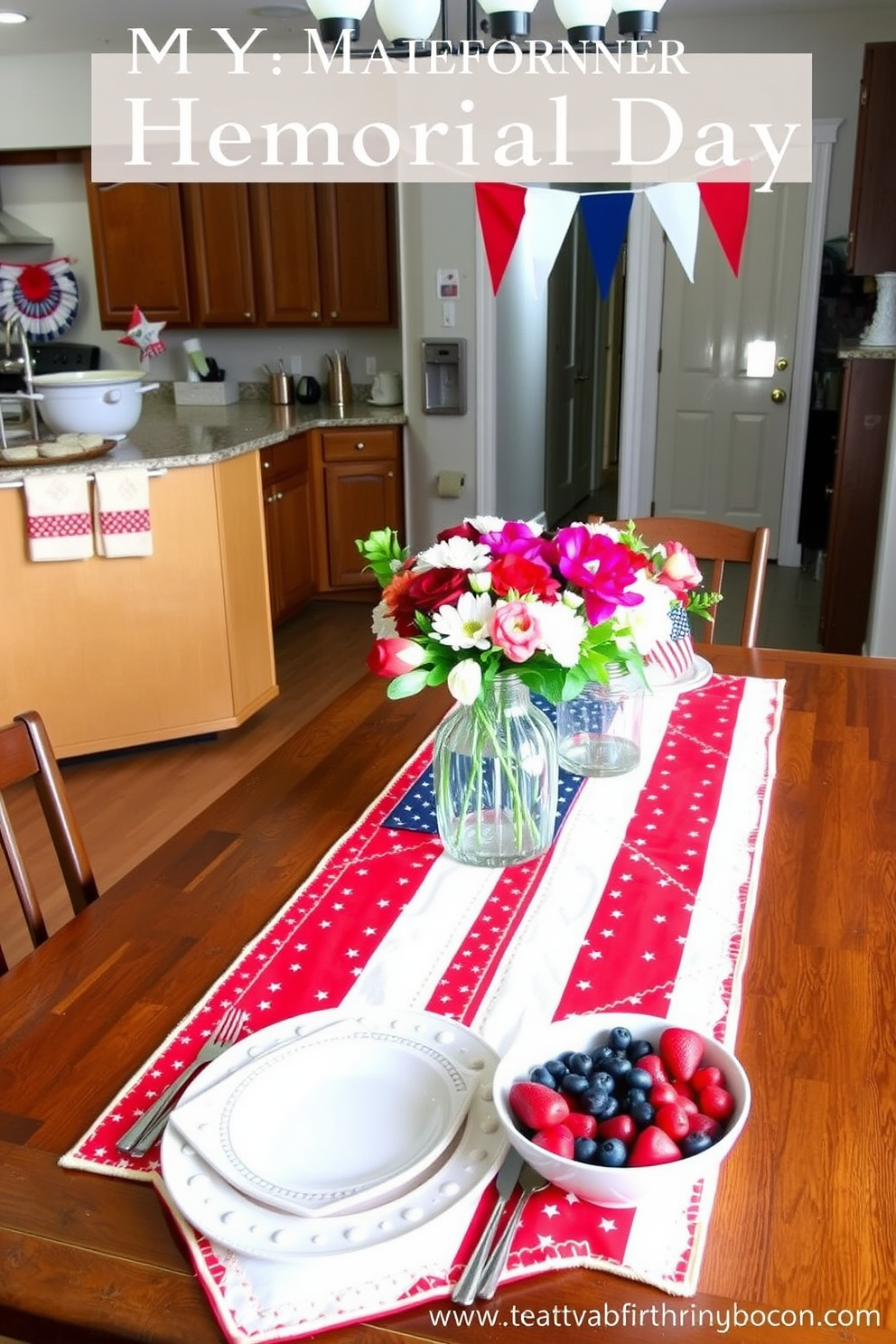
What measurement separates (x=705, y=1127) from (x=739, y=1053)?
20 cm

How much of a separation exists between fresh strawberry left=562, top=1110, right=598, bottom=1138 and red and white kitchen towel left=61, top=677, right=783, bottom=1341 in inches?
2.3

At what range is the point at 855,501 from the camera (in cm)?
420

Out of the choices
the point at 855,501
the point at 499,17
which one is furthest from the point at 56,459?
the point at 855,501

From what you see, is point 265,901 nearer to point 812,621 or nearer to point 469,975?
point 469,975

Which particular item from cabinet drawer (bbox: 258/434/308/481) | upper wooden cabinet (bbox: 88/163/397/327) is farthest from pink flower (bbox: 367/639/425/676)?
upper wooden cabinet (bbox: 88/163/397/327)

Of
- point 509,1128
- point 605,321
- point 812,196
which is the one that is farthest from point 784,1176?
point 605,321

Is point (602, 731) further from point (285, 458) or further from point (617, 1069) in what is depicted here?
point (285, 458)

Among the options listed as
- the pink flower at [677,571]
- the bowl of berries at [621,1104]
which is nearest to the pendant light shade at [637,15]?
the pink flower at [677,571]

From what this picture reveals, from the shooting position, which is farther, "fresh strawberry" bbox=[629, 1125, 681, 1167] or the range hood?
the range hood

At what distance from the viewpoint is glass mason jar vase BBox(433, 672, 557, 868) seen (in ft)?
4.15

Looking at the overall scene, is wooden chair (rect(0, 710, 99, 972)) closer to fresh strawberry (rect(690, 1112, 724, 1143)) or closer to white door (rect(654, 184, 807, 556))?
fresh strawberry (rect(690, 1112, 724, 1143))

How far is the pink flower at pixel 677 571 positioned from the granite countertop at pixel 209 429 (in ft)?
7.11

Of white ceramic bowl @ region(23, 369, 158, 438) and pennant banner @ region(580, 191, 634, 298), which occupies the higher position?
pennant banner @ region(580, 191, 634, 298)

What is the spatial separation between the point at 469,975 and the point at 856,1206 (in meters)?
0.42
